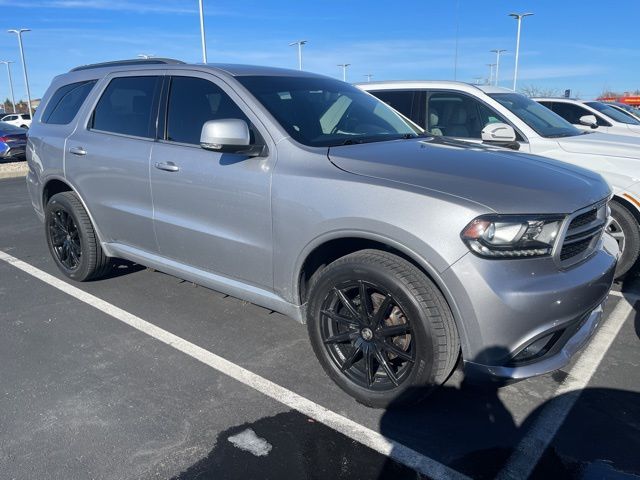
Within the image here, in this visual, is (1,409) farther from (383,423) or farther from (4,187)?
(4,187)

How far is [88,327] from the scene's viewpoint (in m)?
4.11

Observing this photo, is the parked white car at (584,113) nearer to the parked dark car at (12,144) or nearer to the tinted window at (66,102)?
the tinted window at (66,102)

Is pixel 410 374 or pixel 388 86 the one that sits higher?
pixel 388 86

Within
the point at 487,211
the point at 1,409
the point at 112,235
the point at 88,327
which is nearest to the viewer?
the point at 487,211

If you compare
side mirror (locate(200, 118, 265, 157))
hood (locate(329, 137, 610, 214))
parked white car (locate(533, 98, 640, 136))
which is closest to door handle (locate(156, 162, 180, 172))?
side mirror (locate(200, 118, 265, 157))

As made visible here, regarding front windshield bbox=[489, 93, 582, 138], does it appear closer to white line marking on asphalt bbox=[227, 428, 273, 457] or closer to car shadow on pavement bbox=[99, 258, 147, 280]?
car shadow on pavement bbox=[99, 258, 147, 280]

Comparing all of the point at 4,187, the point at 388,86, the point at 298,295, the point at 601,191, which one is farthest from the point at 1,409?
the point at 4,187

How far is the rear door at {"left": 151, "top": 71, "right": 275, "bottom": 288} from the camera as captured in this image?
3.30 m

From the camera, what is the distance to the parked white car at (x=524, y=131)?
493cm

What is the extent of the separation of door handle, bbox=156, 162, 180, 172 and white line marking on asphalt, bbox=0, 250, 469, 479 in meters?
1.20

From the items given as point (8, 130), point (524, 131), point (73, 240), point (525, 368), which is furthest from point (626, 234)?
point (8, 130)

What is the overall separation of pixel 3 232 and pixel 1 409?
17.3 ft

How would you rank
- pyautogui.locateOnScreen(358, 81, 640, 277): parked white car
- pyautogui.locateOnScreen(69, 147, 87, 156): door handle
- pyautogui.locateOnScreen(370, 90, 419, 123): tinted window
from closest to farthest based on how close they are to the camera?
pyautogui.locateOnScreen(69, 147, 87, 156): door handle < pyautogui.locateOnScreen(358, 81, 640, 277): parked white car < pyautogui.locateOnScreen(370, 90, 419, 123): tinted window

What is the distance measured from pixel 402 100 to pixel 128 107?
10.9 ft
